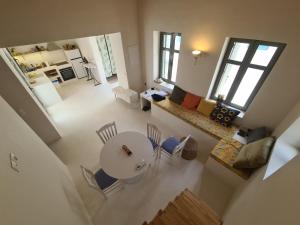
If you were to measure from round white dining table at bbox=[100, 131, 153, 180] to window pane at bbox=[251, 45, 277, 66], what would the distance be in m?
2.59

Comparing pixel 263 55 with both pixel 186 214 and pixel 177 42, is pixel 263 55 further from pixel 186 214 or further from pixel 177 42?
pixel 186 214

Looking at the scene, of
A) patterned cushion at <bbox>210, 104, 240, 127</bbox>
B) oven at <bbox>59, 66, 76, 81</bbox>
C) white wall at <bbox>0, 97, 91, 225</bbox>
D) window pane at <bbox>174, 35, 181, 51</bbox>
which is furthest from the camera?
oven at <bbox>59, 66, 76, 81</bbox>

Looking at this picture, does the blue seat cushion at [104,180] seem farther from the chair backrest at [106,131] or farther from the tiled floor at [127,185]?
the chair backrest at [106,131]

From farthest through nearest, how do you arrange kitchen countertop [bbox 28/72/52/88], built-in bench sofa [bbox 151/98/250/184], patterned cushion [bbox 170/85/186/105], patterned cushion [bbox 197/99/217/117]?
1. kitchen countertop [bbox 28/72/52/88]
2. patterned cushion [bbox 170/85/186/105]
3. patterned cushion [bbox 197/99/217/117]
4. built-in bench sofa [bbox 151/98/250/184]

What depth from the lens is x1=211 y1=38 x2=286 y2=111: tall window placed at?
8.02ft

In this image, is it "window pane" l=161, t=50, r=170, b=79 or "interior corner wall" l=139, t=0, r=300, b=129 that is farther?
"window pane" l=161, t=50, r=170, b=79

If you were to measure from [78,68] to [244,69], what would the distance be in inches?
259

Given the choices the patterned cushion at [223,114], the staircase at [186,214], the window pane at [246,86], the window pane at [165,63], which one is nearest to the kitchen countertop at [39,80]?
the window pane at [165,63]

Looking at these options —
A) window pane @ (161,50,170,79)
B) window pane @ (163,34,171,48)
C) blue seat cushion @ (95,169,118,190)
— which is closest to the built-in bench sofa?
window pane @ (161,50,170,79)

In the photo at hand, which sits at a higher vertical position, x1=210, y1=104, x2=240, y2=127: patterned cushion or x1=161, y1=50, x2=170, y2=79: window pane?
x1=161, y1=50, x2=170, y2=79: window pane

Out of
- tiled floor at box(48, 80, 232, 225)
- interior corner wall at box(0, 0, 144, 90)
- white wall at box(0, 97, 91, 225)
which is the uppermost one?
interior corner wall at box(0, 0, 144, 90)

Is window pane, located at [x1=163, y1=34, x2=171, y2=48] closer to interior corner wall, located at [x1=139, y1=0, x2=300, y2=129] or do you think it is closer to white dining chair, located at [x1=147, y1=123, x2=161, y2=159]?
interior corner wall, located at [x1=139, y1=0, x2=300, y2=129]

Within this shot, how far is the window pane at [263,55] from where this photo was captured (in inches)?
94.2

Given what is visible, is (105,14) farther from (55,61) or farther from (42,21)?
(55,61)
